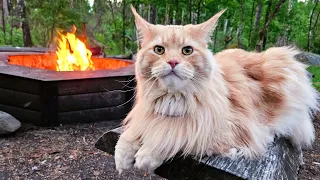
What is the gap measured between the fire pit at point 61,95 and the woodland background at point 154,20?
9.52 feet

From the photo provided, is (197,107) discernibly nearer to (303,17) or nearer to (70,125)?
(70,125)

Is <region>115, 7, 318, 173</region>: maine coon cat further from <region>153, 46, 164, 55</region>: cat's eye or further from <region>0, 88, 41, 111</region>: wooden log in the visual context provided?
<region>0, 88, 41, 111</region>: wooden log

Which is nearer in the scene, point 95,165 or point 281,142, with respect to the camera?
point 281,142

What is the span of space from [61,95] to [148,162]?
113 inches

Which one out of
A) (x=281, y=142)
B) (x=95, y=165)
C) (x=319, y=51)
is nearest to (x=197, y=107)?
(x=281, y=142)

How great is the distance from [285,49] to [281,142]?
2.43 feet

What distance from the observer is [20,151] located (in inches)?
143

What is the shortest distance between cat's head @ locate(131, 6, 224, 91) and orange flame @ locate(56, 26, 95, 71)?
4.09m

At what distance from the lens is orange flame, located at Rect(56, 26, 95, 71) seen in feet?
18.5

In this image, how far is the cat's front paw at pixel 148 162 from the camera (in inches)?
64.9

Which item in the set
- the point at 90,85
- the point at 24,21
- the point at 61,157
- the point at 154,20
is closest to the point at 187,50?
the point at 61,157

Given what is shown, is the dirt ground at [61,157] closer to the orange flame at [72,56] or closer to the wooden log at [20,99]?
the wooden log at [20,99]

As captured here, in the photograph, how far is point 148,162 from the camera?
5.41ft

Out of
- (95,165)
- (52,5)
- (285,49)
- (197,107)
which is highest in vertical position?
(52,5)
